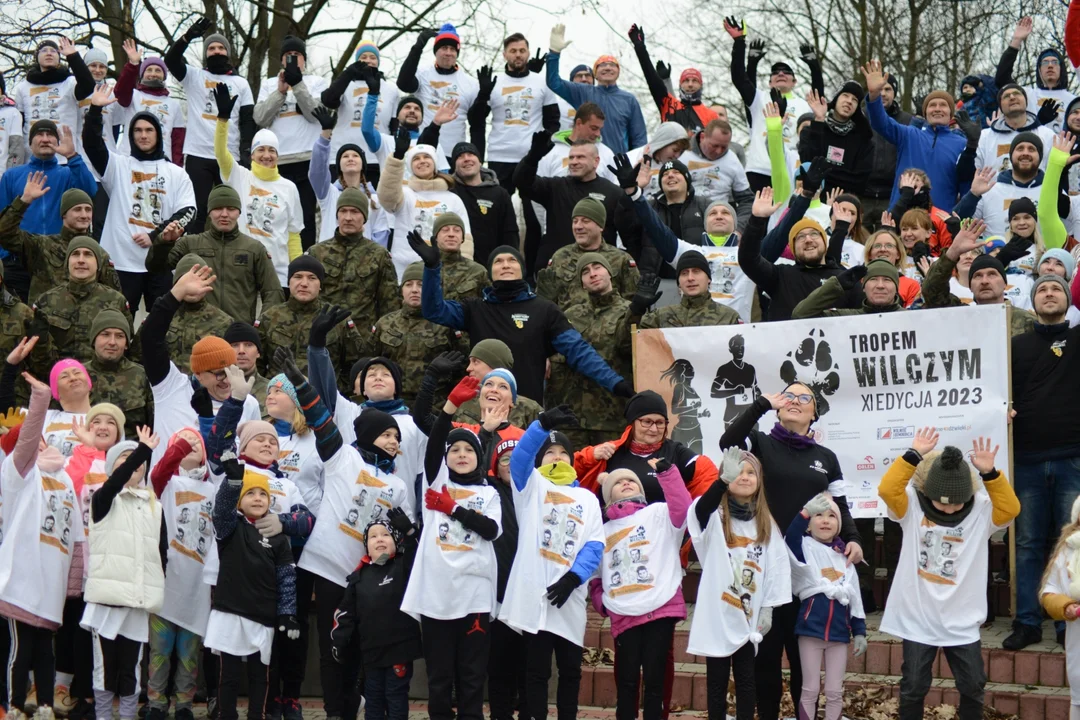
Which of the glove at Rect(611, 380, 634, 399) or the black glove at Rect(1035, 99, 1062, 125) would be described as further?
the black glove at Rect(1035, 99, 1062, 125)

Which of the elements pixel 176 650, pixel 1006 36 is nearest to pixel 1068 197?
pixel 176 650

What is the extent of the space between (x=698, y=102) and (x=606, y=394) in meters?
6.12

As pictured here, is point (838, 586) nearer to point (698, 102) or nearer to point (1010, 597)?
point (1010, 597)

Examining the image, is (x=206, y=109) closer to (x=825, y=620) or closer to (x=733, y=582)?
(x=733, y=582)

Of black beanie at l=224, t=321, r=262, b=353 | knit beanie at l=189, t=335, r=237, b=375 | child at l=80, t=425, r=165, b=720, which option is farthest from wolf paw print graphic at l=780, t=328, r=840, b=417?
child at l=80, t=425, r=165, b=720

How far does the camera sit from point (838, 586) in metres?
8.93

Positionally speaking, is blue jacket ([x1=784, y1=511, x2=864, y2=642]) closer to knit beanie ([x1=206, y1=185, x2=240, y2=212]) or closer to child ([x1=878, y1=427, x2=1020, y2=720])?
child ([x1=878, y1=427, x2=1020, y2=720])

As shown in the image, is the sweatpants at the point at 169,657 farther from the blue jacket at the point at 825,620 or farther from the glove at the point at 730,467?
the blue jacket at the point at 825,620

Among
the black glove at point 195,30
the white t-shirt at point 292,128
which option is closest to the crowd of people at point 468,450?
the white t-shirt at point 292,128

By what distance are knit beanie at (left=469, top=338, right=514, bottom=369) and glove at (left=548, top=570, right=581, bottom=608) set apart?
198cm

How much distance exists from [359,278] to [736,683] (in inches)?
209

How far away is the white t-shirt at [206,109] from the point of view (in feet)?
51.4

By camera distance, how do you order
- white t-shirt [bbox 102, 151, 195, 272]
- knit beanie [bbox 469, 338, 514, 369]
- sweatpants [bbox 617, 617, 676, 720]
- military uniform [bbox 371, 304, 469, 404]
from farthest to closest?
white t-shirt [bbox 102, 151, 195, 272]
military uniform [bbox 371, 304, 469, 404]
knit beanie [bbox 469, 338, 514, 369]
sweatpants [bbox 617, 617, 676, 720]

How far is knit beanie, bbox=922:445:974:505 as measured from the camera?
8961 mm
